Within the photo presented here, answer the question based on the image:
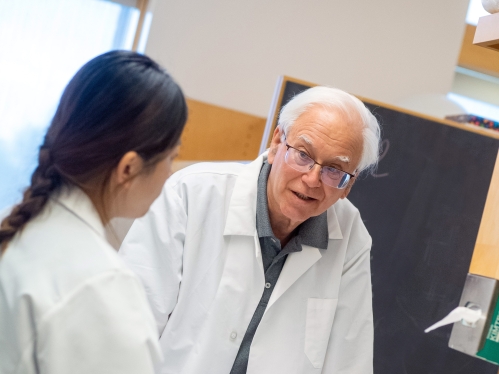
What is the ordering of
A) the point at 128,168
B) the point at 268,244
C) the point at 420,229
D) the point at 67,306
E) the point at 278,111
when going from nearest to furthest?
1. the point at 67,306
2. the point at 128,168
3. the point at 268,244
4. the point at 278,111
5. the point at 420,229

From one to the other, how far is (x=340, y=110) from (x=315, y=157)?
0.46 feet

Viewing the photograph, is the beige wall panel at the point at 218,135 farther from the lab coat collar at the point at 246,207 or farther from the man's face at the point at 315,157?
the man's face at the point at 315,157

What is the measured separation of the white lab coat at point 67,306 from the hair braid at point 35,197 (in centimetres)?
1

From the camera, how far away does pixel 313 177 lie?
1396 millimetres

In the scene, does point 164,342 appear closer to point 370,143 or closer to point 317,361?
point 317,361

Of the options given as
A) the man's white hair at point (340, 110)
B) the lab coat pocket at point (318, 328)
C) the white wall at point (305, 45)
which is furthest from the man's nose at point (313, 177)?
the white wall at point (305, 45)

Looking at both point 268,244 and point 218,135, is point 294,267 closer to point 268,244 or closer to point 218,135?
point 268,244

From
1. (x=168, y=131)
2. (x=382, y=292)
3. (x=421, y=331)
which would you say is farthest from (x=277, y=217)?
(x=421, y=331)

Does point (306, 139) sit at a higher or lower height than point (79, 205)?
higher

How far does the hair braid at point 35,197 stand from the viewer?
0.74 m

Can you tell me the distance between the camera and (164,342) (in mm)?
1400

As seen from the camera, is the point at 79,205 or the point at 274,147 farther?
the point at 274,147

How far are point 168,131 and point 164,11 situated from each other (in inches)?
91.7

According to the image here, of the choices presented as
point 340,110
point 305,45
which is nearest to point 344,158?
point 340,110
